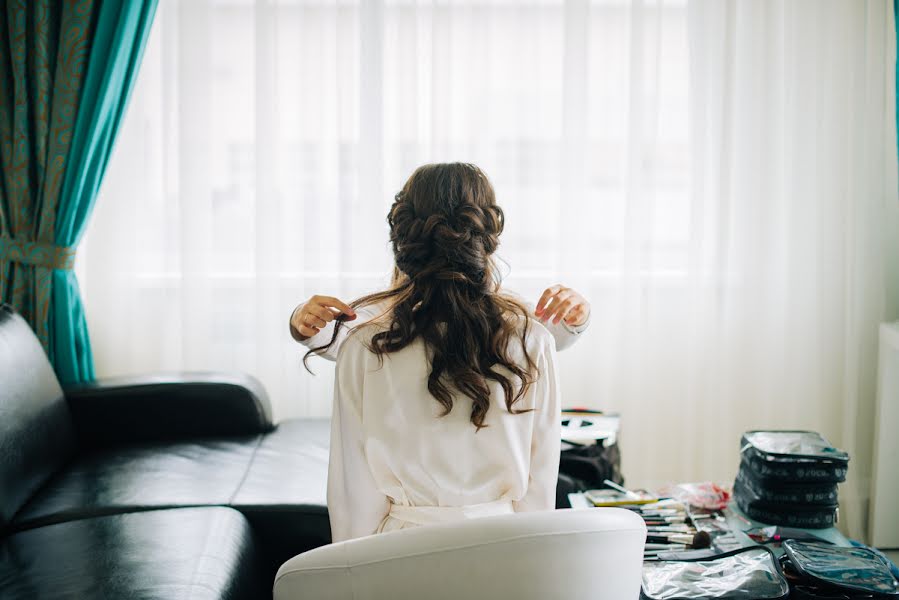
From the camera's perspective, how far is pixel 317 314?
5.27 feet

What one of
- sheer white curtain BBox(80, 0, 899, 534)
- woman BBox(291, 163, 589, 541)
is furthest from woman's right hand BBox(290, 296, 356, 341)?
sheer white curtain BBox(80, 0, 899, 534)

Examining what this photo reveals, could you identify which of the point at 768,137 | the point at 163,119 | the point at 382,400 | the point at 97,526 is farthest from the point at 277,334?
the point at 768,137

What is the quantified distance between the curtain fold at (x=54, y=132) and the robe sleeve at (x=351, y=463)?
5.45ft

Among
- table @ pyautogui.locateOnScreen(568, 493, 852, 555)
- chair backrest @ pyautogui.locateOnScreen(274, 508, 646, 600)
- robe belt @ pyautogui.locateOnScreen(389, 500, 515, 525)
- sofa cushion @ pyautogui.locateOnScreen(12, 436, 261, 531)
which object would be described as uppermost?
chair backrest @ pyautogui.locateOnScreen(274, 508, 646, 600)

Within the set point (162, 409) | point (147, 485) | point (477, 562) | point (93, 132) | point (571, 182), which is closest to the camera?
point (477, 562)

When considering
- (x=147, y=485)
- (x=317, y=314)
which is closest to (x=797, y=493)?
(x=317, y=314)

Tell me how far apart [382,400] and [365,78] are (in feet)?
5.75

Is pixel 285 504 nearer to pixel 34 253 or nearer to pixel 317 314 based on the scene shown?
pixel 317 314

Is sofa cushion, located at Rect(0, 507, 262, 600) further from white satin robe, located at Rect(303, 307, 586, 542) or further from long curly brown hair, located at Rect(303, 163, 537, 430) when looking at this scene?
long curly brown hair, located at Rect(303, 163, 537, 430)

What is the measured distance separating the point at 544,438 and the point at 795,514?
3.07 ft

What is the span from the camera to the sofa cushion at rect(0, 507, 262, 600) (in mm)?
1638

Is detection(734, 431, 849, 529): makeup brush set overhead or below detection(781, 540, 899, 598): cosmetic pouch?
overhead

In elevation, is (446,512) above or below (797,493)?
above

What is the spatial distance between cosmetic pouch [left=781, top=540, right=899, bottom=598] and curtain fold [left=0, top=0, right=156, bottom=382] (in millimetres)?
2277
